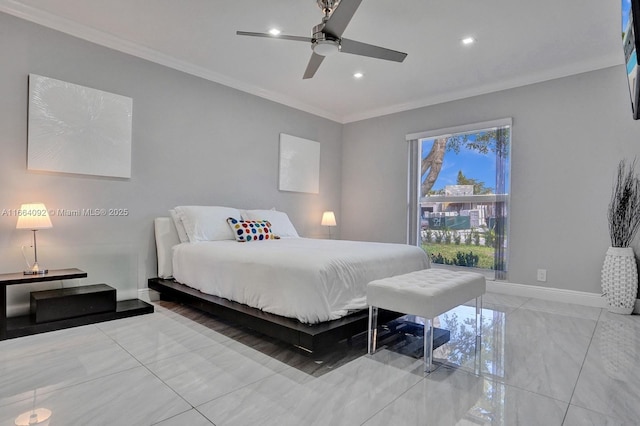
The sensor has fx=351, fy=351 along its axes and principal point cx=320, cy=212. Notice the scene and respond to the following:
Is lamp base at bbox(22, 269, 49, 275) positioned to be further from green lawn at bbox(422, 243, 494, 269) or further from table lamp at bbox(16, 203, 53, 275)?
green lawn at bbox(422, 243, 494, 269)

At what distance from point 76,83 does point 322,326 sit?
3109 mm

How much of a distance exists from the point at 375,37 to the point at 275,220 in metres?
2.32

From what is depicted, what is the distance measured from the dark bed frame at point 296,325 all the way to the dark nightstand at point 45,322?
0.61 meters

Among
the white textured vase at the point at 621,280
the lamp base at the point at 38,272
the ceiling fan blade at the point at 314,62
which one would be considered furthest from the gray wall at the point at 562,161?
the lamp base at the point at 38,272

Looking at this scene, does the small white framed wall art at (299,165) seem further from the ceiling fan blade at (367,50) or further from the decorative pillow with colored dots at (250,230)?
the ceiling fan blade at (367,50)

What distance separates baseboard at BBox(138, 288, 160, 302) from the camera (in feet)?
12.0

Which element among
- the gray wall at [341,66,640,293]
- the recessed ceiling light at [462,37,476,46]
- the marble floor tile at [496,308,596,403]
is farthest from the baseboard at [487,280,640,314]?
the recessed ceiling light at [462,37,476,46]

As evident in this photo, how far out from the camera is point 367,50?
2678 millimetres

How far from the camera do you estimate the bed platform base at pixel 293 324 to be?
2068mm

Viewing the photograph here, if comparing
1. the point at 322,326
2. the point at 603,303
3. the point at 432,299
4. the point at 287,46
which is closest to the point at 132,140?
the point at 287,46

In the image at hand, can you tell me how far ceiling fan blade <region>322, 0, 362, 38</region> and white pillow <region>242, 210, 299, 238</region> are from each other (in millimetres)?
2384

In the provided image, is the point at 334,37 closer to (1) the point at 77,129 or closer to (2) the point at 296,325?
(2) the point at 296,325

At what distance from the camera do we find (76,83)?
3205 millimetres

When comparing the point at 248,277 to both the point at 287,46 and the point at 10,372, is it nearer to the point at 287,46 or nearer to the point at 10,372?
the point at 10,372
